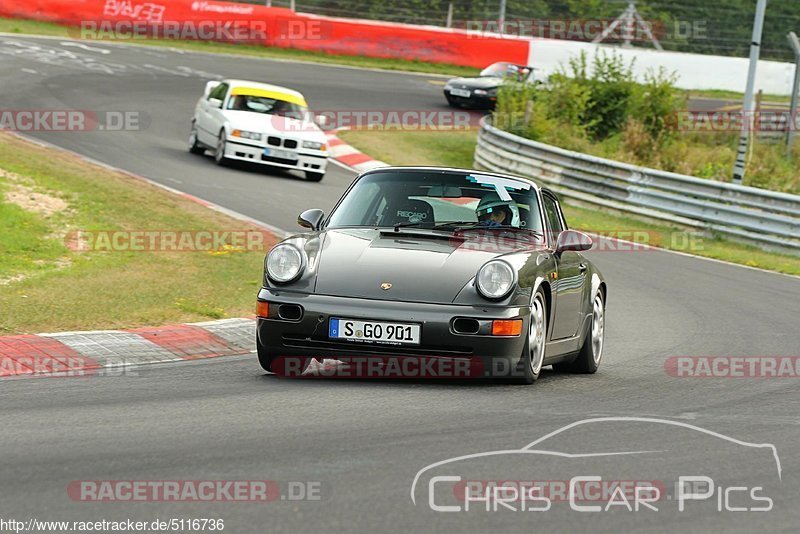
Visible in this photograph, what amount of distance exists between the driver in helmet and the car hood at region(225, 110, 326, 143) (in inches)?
516

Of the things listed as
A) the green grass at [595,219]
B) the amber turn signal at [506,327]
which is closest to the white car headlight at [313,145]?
the green grass at [595,219]

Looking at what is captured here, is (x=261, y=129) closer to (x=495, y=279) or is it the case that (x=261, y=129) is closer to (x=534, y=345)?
(x=534, y=345)

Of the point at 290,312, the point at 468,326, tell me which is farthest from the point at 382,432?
the point at 290,312

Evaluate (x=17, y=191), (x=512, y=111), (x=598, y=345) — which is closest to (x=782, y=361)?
(x=598, y=345)

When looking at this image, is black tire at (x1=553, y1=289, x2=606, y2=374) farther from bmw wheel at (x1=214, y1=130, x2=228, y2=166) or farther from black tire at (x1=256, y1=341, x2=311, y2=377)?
bmw wheel at (x1=214, y1=130, x2=228, y2=166)

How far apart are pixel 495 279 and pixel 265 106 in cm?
1518

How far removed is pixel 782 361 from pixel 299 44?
32696mm

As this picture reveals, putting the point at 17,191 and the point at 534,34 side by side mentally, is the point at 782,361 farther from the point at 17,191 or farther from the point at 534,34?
the point at 534,34

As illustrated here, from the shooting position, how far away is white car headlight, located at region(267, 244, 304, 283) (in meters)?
7.62

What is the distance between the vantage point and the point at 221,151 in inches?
851

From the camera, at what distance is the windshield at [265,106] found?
71.9 ft

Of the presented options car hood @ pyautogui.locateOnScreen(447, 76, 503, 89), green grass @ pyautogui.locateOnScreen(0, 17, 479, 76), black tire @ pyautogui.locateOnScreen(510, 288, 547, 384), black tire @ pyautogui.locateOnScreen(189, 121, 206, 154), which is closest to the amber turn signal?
black tire @ pyautogui.locateOnScreen(510, 288, 547, 384)

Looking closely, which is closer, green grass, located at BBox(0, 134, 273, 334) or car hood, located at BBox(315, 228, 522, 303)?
car hood, located at BBox(315, 228, 522, 303)

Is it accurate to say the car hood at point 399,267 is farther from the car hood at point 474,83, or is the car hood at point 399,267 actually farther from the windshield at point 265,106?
the car hood at point 474,83
